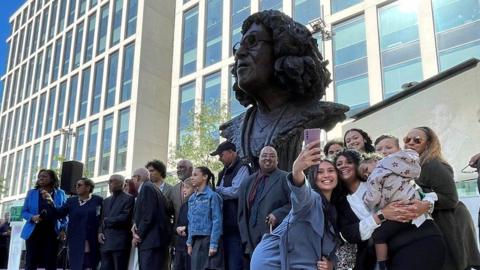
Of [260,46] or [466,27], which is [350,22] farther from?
[260,46]

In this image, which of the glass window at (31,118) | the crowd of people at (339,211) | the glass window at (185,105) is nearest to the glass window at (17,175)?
the glass window at (31,118)

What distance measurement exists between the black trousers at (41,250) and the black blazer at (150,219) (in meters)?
2.07

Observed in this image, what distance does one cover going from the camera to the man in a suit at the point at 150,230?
243 inches

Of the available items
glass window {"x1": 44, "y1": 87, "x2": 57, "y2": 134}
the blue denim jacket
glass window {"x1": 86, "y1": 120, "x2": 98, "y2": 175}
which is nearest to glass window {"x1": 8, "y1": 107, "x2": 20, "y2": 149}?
glass window {"x1": 44, "y1": 87, "x2": 57, "y2": 134}

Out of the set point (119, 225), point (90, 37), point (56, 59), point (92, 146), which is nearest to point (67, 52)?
point (56, 59)

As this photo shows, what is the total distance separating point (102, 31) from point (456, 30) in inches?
1262

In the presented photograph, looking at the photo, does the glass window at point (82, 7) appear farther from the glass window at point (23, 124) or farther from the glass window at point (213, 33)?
the glass window at point (213, 33)

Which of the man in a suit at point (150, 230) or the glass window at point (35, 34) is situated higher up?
the glass window at point (35, 34)

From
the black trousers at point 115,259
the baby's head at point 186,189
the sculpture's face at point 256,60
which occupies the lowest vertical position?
the black trousers at point 115,259

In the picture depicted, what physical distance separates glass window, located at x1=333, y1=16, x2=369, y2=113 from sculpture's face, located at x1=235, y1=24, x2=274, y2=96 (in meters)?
20.3

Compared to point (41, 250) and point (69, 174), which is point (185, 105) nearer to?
point (69, 174)

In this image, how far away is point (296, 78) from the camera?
369 cm

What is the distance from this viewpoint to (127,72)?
1524 inches

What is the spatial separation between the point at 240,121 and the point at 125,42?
3774 cm
